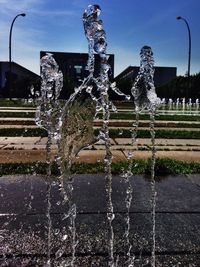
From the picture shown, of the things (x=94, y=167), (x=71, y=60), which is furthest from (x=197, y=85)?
(x=94, y=167)

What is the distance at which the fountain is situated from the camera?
3082mm

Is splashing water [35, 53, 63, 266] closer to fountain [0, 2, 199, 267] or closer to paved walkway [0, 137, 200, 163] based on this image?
fountain [0, 2, 199, 267]

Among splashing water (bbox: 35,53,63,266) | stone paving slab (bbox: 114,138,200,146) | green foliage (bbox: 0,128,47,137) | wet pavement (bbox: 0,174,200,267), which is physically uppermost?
splashing water (bbox: 35,53,63,266)

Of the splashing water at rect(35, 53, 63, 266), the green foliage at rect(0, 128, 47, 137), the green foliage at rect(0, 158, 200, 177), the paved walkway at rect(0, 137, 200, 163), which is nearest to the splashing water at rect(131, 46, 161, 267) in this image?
the green foliage at rect(0, 158, 200, 177)

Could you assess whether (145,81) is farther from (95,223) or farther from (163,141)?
(163,141)

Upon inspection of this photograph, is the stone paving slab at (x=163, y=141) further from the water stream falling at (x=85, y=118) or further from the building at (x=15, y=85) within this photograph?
the building at (x=15, y=85)

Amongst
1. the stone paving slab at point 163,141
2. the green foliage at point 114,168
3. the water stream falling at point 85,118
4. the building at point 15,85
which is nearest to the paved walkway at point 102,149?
the stone paving slab at point 163,141

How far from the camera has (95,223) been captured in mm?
3711

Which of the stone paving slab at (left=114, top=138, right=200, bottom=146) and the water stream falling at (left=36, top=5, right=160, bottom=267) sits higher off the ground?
the water stream falling at (left=36, top=5, right=160, bottom=267)

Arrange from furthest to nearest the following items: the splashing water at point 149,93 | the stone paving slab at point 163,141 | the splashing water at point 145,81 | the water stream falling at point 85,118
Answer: the stone paving slab at point 163,141 < the splashing water at point 145,81 < the splashing water at point 149,93 < the water stream falling at point 85,118

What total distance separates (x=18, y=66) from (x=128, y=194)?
8785 cm

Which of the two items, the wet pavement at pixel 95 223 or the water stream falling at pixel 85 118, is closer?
the wet pavement at pixel 95 223

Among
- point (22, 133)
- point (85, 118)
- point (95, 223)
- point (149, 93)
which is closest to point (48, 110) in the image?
point (85, 118)

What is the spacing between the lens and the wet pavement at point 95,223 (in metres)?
3.05
